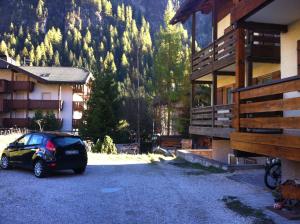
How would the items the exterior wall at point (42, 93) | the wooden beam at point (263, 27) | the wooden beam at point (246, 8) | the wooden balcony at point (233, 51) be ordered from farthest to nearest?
the exterior wall at point (42, 93)
the wooden balcony at point (233, 51)
the wooden beam at point (263, 27)
the wooden beam at point (246, 8)

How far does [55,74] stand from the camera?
5116 centimetres

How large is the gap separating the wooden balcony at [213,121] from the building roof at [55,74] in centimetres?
3101

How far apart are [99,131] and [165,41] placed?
35.6 ft

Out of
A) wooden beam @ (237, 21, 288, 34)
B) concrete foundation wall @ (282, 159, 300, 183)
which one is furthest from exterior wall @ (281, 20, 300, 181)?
wooden beam @ (237, 21, 288, 34)

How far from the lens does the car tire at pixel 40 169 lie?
13500 millimetres

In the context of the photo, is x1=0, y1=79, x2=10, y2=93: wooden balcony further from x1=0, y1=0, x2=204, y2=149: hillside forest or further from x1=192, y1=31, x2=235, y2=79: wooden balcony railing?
x1=192, y1=31, x2=235, y2=79: wooden balcony railing

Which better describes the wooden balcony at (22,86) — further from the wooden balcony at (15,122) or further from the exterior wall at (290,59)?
the exterior wall at (290,59)

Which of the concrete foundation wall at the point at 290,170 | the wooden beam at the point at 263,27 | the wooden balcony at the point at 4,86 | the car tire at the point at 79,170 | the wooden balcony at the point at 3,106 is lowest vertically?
the car tire at the point at 79,170

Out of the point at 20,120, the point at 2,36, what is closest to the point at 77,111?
the point at 20,120

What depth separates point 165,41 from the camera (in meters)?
39.9

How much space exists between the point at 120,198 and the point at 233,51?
7.73 metres

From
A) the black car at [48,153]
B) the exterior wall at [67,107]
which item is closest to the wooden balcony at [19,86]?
the exterior wall at [67,107]

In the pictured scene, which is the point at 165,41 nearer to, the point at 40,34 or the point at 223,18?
the point at 223,18

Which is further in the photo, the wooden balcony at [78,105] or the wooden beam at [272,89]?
the wooden balcony at [78,105]
